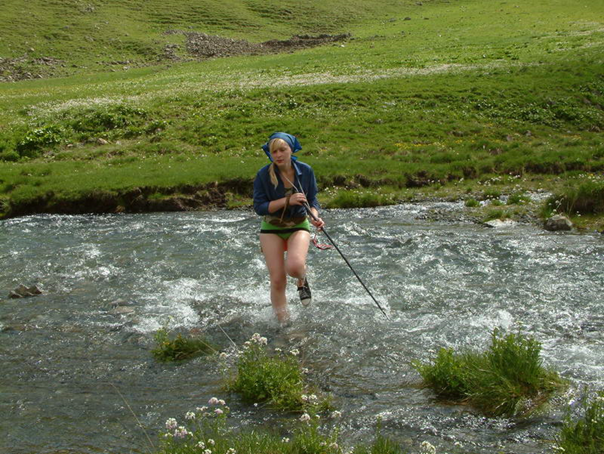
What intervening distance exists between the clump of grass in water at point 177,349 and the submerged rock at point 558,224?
11.1 m

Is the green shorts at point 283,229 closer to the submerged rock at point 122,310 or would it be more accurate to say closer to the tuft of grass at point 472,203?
the submerged rock at point 122,310

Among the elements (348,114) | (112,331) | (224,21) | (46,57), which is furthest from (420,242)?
(224,21)

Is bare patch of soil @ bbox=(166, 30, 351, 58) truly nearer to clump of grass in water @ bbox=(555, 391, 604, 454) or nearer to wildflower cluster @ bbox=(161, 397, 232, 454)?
wildflower cluster @ bbox=(161, 397, 232, 454)

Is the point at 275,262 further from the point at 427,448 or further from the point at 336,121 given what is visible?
the point at 336,121

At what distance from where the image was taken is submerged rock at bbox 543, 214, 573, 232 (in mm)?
16062

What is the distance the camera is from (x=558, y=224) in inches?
634

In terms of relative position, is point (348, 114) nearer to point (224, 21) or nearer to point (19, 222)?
point (19, 222)

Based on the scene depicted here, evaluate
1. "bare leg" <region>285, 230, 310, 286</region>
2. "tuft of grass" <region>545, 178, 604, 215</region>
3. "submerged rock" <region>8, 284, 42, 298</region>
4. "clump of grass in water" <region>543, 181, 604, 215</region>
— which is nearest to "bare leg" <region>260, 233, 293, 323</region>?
"bare leg" <region>285, 230, 310, 286</region>

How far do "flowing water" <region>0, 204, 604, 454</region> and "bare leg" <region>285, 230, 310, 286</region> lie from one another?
3.50 feet

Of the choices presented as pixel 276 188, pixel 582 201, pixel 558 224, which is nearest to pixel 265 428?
pixel 276 188

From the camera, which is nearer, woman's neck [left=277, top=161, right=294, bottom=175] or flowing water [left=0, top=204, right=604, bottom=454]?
flowing water [left=0, top=204, right=604, bottom=454]

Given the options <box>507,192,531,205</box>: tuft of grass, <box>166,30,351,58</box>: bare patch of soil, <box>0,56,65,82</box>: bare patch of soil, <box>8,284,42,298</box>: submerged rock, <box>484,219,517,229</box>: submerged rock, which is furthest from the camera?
<box>166,30,351,58</box>: bare patch of soil

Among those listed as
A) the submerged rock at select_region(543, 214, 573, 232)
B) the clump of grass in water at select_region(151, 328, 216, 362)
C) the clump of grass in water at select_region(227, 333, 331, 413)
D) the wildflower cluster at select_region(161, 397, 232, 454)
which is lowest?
the submerged rock at select_region(543, 214, 573, 232)

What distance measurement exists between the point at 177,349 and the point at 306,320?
240cm
